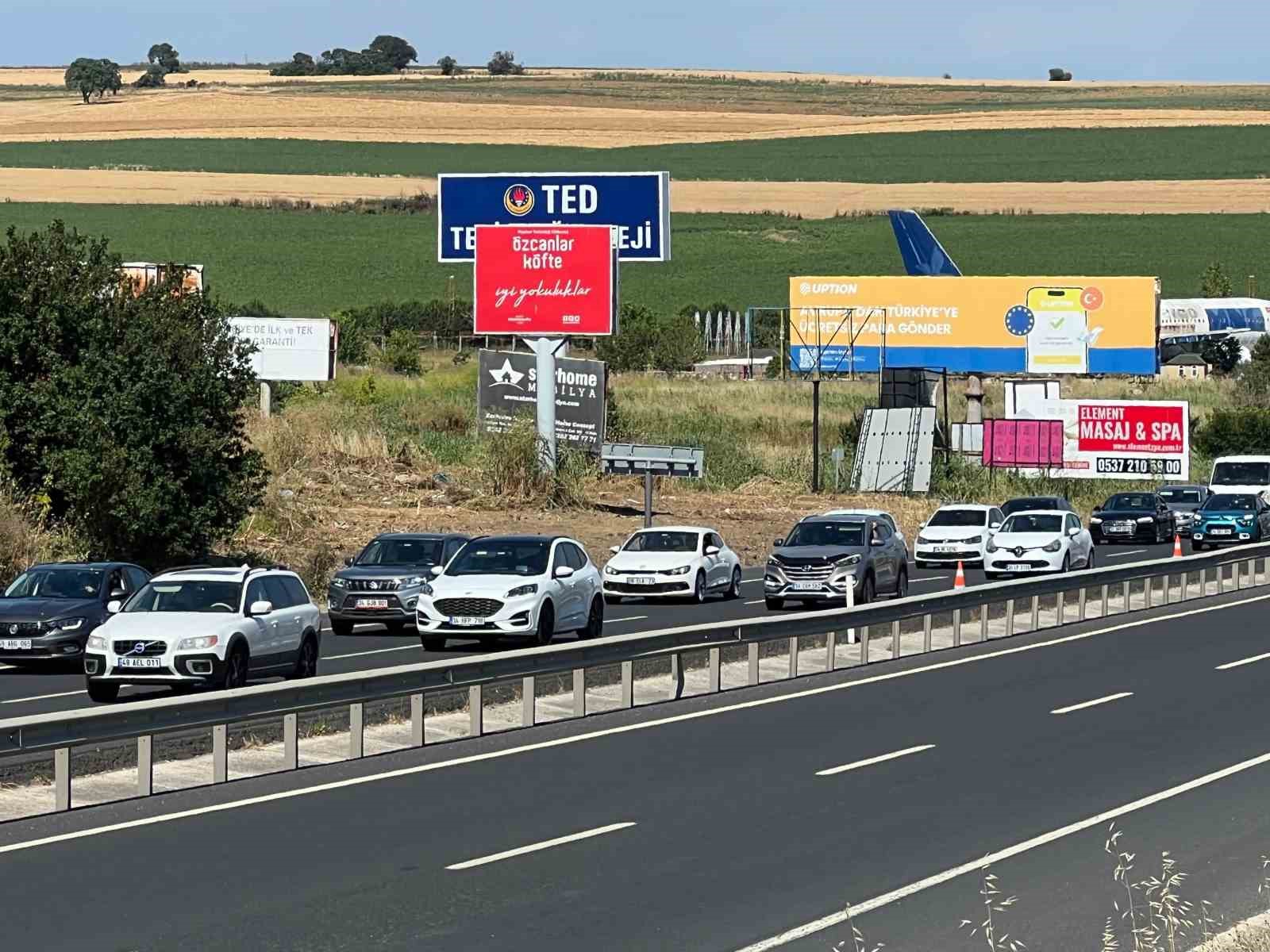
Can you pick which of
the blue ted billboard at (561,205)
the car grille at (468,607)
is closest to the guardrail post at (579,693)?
the car grille at (468,607)

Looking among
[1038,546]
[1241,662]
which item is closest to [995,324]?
[1038,546]

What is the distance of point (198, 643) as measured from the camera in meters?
21.5

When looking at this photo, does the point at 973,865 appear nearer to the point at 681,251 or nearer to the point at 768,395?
the point at 768,395

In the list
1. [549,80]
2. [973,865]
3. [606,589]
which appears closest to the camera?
[973,865]

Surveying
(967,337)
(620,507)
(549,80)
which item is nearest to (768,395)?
(967,337)

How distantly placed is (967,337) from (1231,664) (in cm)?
5848

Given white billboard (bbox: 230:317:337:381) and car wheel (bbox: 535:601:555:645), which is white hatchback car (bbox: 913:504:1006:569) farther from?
white billboard (bbox: 230:317:337:381)

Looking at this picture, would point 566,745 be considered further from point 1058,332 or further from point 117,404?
point 1058,332

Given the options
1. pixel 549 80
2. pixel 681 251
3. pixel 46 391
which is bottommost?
pixel 46 391

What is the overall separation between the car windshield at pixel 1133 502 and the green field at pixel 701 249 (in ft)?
220

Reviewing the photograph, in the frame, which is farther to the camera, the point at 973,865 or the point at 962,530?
the point at 962,530

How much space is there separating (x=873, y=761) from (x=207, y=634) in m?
7.14

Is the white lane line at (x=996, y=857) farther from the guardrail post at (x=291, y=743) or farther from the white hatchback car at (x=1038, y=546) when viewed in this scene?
the white hatchback car at (x=1038, y=546)

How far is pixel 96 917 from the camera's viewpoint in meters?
11.7
